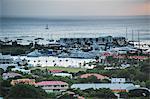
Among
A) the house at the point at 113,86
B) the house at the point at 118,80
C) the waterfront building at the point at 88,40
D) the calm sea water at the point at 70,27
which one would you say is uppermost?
the calm sea water at the point at 70,27

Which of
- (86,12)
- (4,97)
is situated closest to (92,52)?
(86,12)

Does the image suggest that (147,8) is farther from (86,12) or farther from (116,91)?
(116,91)

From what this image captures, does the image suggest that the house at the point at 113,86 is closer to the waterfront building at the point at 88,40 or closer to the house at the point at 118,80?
the house at the point at 118,80

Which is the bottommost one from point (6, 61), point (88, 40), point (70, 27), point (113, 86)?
point (113, 86)

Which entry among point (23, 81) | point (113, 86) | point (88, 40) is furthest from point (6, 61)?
point (113, 86)

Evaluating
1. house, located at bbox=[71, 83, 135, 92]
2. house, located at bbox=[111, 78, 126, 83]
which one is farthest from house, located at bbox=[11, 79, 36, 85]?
house, located at bbox=[111, 78, 126, 83]

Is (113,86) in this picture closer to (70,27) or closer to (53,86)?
(53,86)

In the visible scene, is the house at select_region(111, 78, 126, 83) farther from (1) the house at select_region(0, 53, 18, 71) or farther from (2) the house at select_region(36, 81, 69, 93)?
(1) the house at select_region(0, 53, 18, 71)

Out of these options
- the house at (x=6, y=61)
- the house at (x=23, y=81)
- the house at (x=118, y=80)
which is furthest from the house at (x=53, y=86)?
the house at (x=118, y=80)
